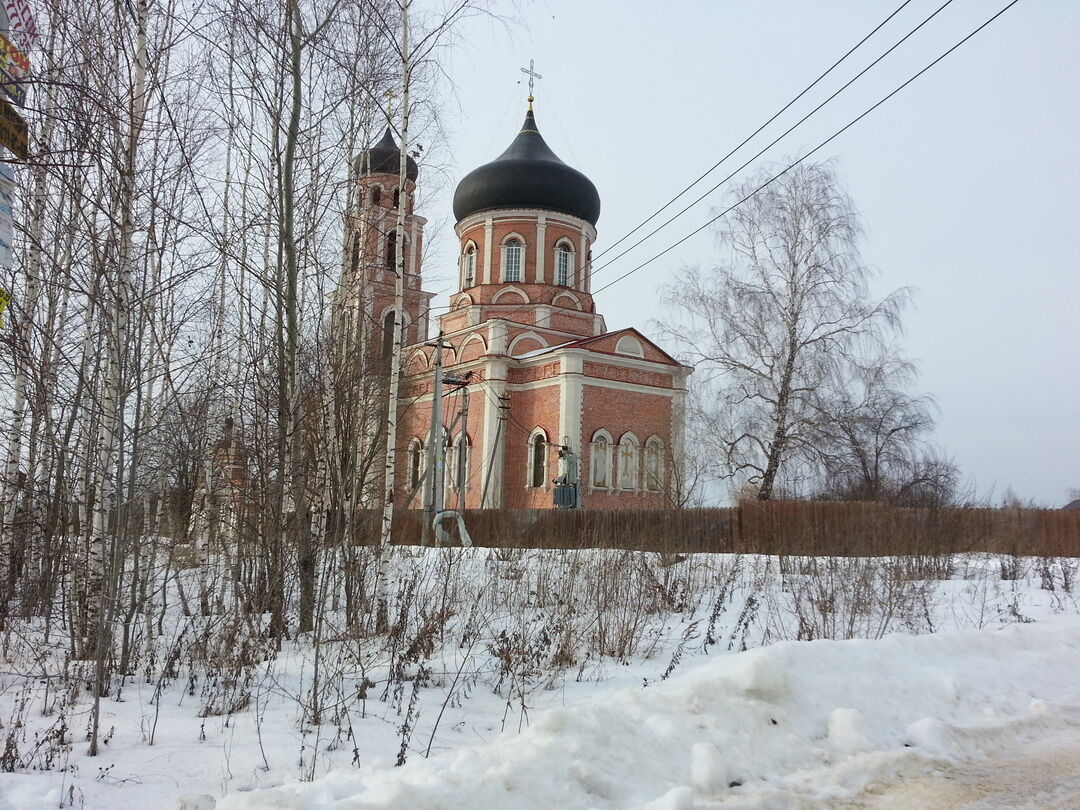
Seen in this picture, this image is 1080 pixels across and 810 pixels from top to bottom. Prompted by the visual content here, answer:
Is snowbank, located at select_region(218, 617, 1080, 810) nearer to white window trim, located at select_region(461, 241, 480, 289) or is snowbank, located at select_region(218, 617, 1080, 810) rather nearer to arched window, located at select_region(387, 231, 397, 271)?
arched window, located at select_region(387, 231, 397, 271)

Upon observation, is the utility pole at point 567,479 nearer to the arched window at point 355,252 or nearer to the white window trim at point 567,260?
the white window trim at point 567,260

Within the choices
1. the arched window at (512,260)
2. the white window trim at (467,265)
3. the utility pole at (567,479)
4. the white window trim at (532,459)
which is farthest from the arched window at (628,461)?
the white window trim at (467,265)

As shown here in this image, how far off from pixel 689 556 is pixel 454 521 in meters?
6.55

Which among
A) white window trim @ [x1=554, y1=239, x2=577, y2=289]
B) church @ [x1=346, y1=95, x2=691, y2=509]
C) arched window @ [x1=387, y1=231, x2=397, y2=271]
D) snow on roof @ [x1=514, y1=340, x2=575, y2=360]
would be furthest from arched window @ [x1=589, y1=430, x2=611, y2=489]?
arched window @ [x1=387, y1=231, x2=397, y2=271]

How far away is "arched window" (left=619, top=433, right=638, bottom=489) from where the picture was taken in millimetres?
24625

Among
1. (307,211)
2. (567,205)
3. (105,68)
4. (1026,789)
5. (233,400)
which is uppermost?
(567,205)

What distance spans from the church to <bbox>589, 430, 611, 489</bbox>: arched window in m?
0.03

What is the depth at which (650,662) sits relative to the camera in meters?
5.58

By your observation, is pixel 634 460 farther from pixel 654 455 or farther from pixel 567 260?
pixel 567 260

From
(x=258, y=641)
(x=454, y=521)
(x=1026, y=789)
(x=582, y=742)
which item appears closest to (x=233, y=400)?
(x=258, y=641)

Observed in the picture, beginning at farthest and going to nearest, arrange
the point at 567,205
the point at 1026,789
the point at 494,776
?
the point at 567,205 < the point at 1026,789 < the point at 494,776

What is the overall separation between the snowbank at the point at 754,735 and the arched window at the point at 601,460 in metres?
19.0

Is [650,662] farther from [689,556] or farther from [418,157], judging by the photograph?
[418,157]

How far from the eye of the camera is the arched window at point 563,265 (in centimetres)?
2700
